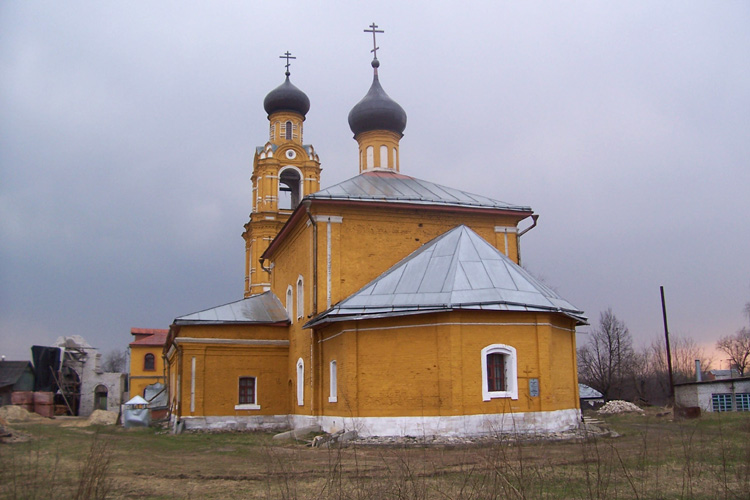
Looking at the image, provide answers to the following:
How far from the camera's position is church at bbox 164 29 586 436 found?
15.1 m

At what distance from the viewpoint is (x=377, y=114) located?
24266 millimetres

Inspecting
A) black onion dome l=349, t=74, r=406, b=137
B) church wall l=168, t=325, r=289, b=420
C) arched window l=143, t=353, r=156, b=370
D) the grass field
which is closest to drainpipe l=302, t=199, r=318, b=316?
the grass field

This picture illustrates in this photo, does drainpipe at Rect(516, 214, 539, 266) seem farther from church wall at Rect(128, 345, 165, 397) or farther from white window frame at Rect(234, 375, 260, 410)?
church wall at Rect(128, 345, 165, 397)

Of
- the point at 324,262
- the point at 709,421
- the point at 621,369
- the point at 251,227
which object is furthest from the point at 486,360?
the point at 621,369

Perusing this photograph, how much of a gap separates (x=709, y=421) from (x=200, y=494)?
1714 cm

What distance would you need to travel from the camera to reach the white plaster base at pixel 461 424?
48.2 ft

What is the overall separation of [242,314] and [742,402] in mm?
23848

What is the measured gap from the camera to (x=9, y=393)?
39.4 metres

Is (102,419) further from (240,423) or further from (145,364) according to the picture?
(145,364)

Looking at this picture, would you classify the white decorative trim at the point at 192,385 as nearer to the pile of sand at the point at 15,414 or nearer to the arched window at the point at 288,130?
the pile of sand at the point at 15,414

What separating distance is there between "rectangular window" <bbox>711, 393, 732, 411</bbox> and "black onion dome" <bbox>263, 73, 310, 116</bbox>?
25.5 metres

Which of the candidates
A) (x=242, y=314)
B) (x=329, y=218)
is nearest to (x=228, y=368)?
(x=242, y=314)

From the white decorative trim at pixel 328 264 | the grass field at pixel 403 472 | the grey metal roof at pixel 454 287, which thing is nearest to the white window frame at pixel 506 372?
the grey metal roof at pixel 454 287

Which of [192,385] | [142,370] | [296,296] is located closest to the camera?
[192,385]
